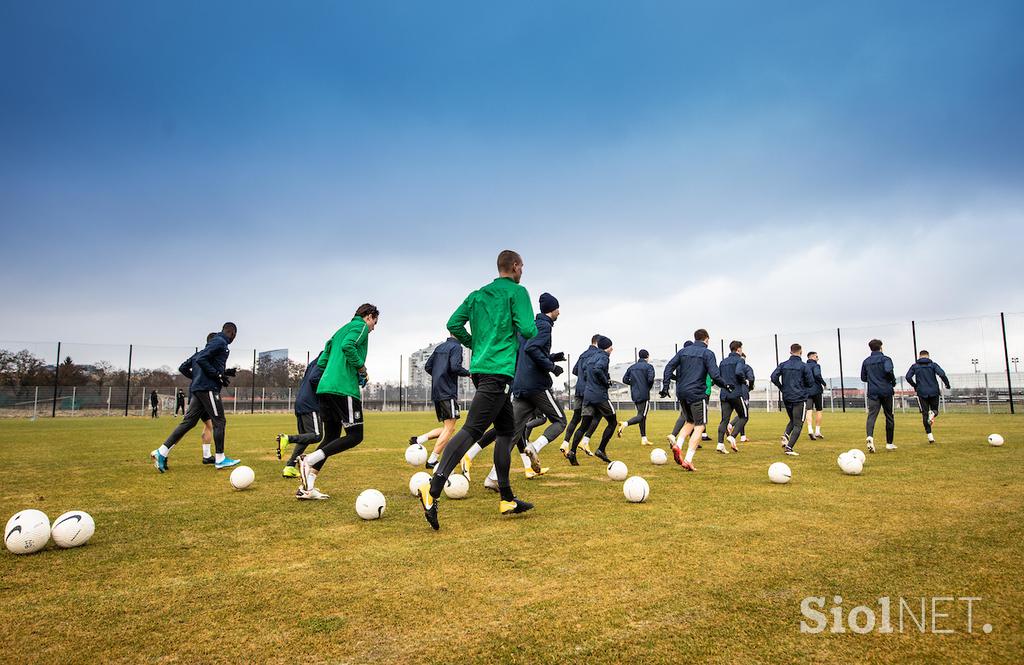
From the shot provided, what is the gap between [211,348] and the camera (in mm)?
9672

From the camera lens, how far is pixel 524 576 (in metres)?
3.56

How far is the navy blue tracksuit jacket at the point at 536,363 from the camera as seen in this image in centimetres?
701

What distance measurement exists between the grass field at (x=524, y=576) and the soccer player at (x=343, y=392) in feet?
1.92

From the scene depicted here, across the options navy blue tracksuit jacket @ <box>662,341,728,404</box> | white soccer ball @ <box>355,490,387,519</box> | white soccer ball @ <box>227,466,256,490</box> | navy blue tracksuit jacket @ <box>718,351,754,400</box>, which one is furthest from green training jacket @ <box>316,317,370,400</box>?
navy blue tracksuit jacket @ <box>718,351,754,400</box>

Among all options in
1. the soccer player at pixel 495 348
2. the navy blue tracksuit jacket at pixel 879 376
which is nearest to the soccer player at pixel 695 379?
the navy blue tracksuit jacket at pixel 879 376

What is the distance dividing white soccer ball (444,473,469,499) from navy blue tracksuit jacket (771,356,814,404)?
8.75m

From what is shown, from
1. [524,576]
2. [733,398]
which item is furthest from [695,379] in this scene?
[524,576]

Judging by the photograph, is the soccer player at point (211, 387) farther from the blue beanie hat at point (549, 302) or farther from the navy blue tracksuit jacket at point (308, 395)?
the blue beanie hat at point (549, 302)

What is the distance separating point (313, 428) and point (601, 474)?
457 cm

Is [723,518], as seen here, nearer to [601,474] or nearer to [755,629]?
[755,629]

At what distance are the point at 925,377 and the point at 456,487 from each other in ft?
43.8

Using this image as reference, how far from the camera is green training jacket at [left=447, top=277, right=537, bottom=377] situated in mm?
5387

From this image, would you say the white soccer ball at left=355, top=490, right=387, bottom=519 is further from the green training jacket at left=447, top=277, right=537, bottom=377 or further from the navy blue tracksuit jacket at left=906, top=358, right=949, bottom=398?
the navy blue tracksuit jacket at left=906, top=358, right=949, bottom=398

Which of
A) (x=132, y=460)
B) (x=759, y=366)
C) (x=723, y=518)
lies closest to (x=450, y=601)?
(x=723, y=518)
